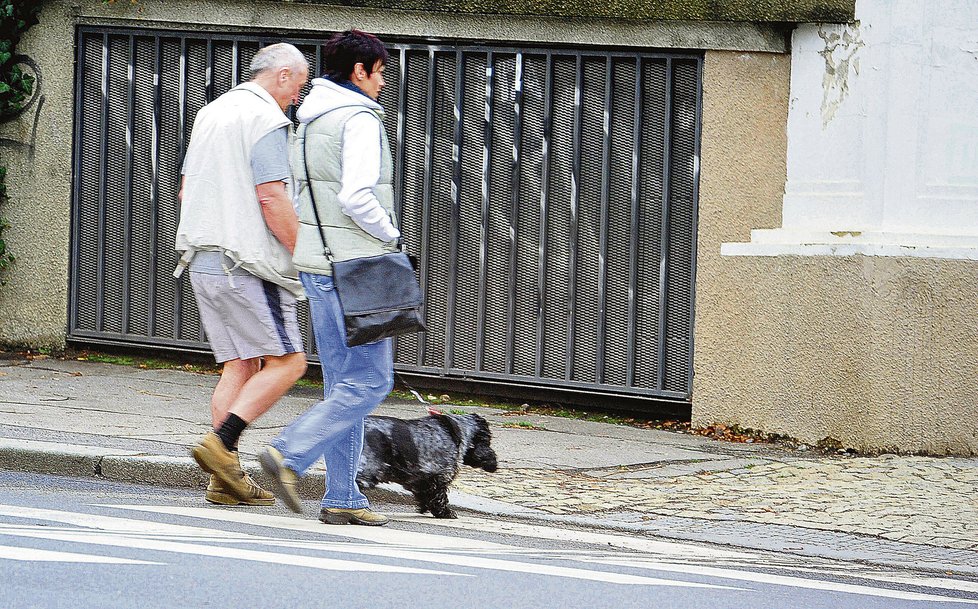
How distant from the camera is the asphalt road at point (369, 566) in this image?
451cm

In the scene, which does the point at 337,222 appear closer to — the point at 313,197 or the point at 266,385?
the point at 313,197

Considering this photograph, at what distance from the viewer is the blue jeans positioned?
6.00 meters

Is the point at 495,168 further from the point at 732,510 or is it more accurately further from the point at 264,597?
the point at 264,597

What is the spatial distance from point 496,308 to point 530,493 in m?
3.39

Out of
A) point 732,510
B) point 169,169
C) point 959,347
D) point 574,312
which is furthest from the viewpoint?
point 169,169

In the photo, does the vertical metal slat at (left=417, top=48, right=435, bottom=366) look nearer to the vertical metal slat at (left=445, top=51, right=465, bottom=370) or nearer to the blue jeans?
the vertical metal slat at (left=445, top=51, right=465, bottom=370)

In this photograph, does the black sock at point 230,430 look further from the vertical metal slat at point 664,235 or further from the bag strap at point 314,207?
the vertical metal slat at point 664,235

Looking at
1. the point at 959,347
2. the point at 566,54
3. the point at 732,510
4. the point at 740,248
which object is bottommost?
the point at 732,510

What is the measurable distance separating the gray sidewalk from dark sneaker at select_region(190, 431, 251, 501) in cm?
89

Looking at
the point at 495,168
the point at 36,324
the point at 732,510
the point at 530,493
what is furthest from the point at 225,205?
the point at 36,324

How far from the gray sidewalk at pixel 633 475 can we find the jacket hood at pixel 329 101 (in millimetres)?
2116

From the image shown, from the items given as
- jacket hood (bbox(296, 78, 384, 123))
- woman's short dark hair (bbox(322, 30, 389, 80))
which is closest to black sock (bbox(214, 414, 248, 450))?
jacket hood (bbox(296, 78, 384, 123))

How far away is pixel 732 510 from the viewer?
289 inches

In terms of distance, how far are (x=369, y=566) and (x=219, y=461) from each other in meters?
1.59
